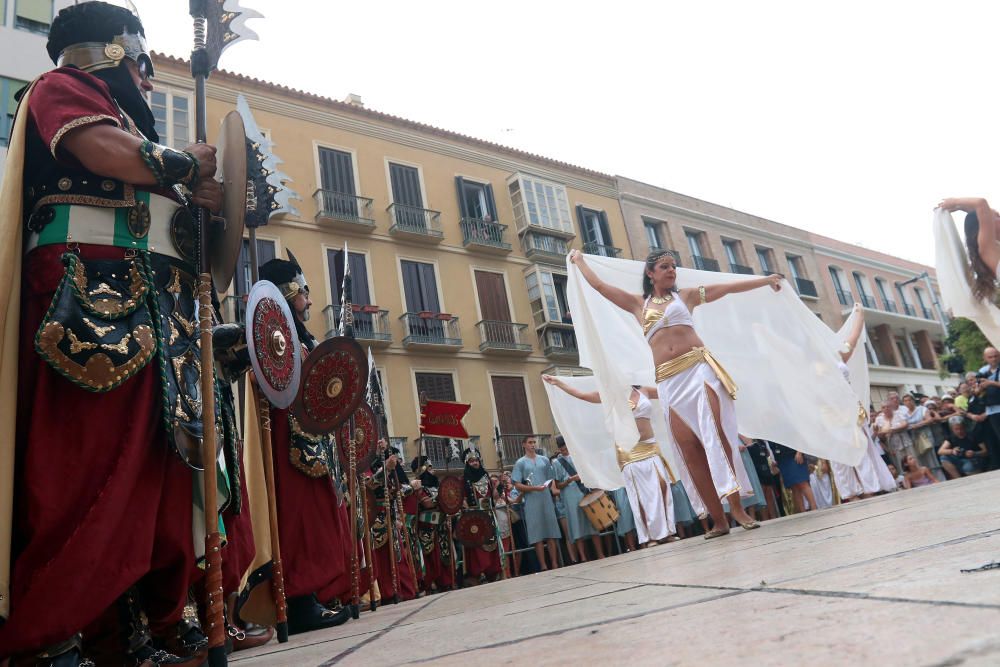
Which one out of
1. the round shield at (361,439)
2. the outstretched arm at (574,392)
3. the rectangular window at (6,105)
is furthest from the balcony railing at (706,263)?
the round shield at (361,439)

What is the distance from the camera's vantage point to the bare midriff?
16.7 feet

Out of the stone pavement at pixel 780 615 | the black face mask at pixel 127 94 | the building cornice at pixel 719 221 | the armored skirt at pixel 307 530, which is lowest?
the stone pavement at pixel 780 615

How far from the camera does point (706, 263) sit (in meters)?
27.0

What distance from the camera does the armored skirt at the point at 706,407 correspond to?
4.66 metres

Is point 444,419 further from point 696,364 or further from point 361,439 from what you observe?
point 696,364

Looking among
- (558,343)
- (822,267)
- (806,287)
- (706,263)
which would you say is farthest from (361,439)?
(822,267)

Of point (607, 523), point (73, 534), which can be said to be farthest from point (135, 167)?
point (607, 523)

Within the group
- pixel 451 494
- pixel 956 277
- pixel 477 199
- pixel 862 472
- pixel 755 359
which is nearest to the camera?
pixel 956 277

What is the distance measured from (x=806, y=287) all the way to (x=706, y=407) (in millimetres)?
29684

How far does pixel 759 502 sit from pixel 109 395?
33.4 feet

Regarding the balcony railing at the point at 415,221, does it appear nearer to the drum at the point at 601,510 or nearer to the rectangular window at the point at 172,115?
the rectangular window at the point at 172,115

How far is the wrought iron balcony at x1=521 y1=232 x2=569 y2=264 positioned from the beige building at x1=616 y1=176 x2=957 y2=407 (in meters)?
3.60

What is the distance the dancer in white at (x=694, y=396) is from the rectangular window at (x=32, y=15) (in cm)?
1218

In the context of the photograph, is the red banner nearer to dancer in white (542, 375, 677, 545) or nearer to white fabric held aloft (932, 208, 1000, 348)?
dancer in white (542, 375, 677, 545)
